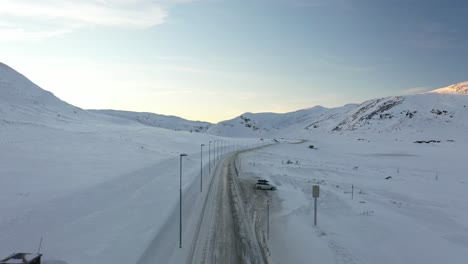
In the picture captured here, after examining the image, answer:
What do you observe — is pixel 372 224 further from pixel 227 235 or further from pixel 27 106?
pixel 27 106

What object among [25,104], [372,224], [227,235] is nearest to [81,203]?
[227,235]

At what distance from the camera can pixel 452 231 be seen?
2264cm

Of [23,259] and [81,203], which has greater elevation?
[23,259]

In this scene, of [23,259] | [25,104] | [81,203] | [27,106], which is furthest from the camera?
[25,104]

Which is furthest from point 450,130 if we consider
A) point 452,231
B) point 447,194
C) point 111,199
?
point 111,199

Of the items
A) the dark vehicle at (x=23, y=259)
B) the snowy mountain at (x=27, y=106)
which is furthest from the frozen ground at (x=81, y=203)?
the snowy mountain at (x=27, y=106)

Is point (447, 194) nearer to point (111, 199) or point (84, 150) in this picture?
point (111, 199)

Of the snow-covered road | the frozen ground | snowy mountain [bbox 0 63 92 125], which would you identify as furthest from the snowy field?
snowy mountain [bbox 0 63 92 125]

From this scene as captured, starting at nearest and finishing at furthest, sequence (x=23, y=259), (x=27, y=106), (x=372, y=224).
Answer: (x=23, y=259) < (x=372, y=224) < (x=27, y=106)

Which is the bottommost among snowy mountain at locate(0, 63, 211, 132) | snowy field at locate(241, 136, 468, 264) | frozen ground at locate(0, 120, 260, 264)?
snowy field at locate(241, 136, 468, 264)

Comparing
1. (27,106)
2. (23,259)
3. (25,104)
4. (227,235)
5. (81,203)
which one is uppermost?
(25,104)

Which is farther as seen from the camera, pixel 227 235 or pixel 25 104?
pixel 25 104

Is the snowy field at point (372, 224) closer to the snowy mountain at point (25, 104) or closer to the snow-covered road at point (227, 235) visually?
the snow-covered road at point (227, 235)

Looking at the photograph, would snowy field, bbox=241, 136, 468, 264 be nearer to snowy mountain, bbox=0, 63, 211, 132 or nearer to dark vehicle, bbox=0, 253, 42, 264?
dark vehicle, bbox=0, 253, 42, 264
